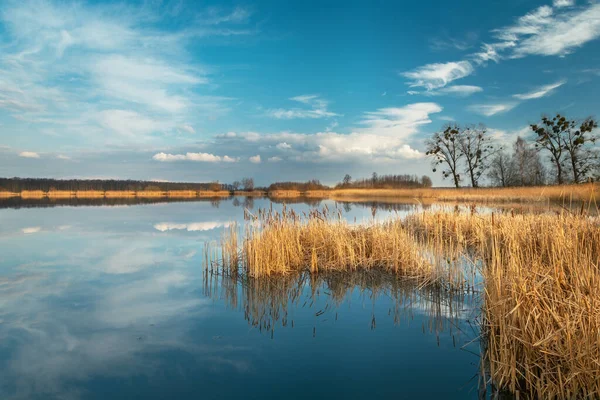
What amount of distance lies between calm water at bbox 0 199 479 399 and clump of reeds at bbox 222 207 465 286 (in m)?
0.50

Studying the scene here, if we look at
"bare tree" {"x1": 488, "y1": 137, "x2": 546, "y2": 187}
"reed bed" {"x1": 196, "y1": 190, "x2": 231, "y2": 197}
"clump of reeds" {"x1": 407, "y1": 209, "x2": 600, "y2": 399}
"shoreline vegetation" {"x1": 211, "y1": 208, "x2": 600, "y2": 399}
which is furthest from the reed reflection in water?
"reed bed" {"x1": 196, "y1": 190, "x2": 231, "y2": 197}

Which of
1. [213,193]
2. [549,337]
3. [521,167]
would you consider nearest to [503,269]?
[549,337]

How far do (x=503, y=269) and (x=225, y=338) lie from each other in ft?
10.4

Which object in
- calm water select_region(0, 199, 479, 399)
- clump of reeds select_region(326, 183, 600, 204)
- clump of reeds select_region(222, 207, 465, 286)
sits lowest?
calm water select_region(0, 199, 479, 399)

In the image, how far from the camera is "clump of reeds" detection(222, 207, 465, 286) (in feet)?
20.7

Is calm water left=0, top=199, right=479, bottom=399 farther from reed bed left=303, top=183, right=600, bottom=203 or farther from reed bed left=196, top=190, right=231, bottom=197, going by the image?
reed bed left=196, top=190, right=231, bottom=197

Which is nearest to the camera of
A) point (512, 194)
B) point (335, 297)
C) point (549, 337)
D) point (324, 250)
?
point (549, 337)

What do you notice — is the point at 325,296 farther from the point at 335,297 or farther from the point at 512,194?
the point at 512,194

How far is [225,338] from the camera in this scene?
400 cm

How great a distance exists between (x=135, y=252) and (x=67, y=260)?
4.93 ft

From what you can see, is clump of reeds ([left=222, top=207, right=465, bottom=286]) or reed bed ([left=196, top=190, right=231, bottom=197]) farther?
reed bed ([left=196, top=190, right=231, bottom=197])

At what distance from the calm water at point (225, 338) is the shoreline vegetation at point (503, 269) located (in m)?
0.41

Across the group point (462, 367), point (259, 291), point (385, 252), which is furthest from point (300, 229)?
point (462, 367)

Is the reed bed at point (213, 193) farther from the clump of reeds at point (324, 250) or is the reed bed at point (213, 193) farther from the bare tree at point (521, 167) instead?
the clump of reeds at point (324, 250)
